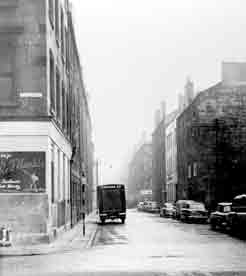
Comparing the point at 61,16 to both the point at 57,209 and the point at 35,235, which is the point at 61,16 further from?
the point at 35,235

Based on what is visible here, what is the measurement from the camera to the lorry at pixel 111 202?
43.6 m

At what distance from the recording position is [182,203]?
46062 mm

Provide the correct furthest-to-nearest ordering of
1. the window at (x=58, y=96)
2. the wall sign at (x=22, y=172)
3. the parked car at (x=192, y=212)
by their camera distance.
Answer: the parked car at (x=192, y=212) < the window at (x=58, y=96) < the wall sign at (x=22, y=172)

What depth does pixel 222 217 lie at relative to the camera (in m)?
30.9

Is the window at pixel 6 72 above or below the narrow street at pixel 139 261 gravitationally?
above

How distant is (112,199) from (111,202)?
252mm

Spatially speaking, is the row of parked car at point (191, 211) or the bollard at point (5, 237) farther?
the row of parked car at point (191, 211)

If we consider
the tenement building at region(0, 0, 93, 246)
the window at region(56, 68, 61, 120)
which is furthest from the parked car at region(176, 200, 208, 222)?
the tenement building at region(0, 0, 93, 246)

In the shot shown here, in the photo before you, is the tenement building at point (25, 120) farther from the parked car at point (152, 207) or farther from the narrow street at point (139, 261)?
the parked car at point (152, 207)

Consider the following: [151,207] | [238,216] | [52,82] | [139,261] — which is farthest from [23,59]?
[151,207]

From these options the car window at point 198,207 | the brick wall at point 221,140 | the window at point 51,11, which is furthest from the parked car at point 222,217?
the brick wall at point 221,140

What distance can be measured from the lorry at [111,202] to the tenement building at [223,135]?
1215cm

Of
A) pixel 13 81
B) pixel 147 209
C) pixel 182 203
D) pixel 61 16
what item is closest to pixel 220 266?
pixel 13 81

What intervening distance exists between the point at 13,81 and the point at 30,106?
3.94 feet
